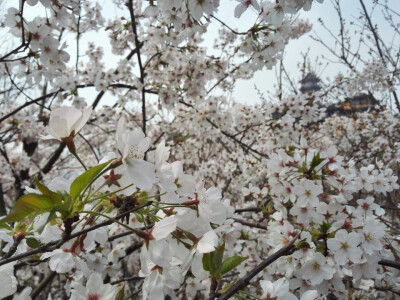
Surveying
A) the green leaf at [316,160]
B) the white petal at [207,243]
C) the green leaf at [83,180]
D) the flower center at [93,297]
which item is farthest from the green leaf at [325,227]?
the green leaf at [83,180]

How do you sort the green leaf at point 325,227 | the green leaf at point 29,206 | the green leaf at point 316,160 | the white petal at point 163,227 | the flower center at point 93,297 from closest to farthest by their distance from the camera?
the green leaf at point 29,206 → the white petal at point 163,227 → the flower center at point 93,297 → the green leaf at point 325,227 → the green leaf at point 316,160

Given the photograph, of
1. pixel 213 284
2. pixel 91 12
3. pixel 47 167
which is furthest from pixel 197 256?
pixel 91 12

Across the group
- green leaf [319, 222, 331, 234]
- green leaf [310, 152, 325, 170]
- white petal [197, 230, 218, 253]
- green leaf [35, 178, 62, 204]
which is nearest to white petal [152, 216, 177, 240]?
white petal [197, 230, 218, 253]

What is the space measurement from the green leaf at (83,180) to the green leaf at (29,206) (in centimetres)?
6

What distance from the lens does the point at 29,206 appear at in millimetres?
578

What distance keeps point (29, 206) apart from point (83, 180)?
107 millimetres

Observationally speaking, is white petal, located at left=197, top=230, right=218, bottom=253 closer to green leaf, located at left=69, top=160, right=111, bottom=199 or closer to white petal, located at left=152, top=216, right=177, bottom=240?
white petal, located at left=152, top=216, right=177, bottom=240

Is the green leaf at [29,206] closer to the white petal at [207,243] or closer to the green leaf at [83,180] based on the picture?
the green leaf at [83,180]

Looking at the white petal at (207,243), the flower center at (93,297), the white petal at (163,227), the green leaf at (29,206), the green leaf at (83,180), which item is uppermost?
the green leaf at (83,180)

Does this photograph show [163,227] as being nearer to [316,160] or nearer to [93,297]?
[93,297]

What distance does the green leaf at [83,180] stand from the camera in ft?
2.13

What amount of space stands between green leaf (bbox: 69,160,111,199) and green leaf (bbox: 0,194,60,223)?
0.18 ft

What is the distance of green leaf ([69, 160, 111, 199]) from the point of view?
648 mm

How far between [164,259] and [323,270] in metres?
1.01
